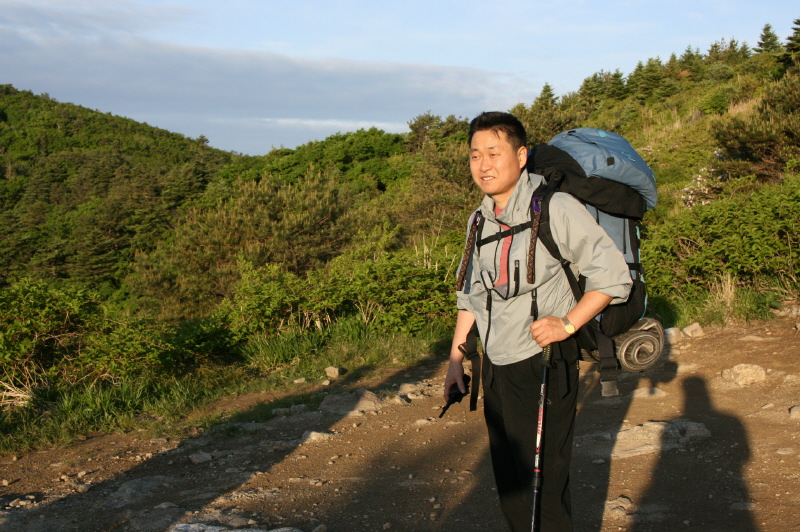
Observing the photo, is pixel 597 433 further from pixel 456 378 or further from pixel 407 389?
pixel 456 378

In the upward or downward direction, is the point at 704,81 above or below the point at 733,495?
above

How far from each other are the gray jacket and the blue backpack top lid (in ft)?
0.50

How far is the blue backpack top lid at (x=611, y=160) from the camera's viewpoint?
2.29m

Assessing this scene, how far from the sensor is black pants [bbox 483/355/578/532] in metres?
2.27

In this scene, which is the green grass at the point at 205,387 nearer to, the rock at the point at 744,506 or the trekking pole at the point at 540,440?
the rock at the point at 744,506

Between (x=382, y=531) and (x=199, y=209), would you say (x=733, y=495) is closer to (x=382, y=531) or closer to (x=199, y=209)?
(x=382, y=531)

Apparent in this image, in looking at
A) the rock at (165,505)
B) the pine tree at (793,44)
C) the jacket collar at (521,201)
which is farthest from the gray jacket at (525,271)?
the pine tree at (793,44)

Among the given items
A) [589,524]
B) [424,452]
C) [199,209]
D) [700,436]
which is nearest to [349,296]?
[424,452]

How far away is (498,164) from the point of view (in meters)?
2.32

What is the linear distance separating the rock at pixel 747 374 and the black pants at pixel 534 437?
324 cm

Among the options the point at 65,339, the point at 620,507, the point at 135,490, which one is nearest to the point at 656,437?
the point at 620,507

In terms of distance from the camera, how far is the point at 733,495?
11.0 feet

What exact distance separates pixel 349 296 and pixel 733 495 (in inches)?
209

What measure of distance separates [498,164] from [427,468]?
2298mm
